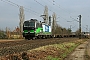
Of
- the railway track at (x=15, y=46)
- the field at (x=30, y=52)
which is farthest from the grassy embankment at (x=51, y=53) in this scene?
the railway track at (x=15, y=46)

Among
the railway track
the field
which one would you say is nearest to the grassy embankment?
the field

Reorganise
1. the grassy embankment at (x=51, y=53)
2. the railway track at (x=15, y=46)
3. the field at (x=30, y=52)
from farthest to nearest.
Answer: the grassy embankment at (x=51, y=53) < the railway track at (x=15, y=46) < the field at (x=30, y=52)

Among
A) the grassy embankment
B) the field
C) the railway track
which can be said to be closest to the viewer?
the field

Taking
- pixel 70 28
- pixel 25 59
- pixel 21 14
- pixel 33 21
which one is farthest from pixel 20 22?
pixel 25 59

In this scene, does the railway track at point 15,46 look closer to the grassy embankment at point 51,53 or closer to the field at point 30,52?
the field at point 30,52

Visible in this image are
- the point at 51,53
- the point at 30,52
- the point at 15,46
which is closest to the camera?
the point at 30,52

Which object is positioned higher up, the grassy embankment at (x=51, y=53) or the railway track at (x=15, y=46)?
the railway track at (x=15, y=46)

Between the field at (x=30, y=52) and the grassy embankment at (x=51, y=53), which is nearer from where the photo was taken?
the field at (x=30, y=52)

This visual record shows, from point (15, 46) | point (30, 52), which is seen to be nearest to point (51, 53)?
point (30, 52)

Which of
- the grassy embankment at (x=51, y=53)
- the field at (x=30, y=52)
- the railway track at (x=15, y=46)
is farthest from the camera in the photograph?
the grassy embankment at (x=51, y=53)

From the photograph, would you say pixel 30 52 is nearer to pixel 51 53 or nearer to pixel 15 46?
pixel 51 53

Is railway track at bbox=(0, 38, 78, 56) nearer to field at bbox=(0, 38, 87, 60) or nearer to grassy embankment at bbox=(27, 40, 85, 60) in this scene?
field at bbox=(0, 38, 87, 60)

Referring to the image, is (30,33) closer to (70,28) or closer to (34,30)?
(34,30)

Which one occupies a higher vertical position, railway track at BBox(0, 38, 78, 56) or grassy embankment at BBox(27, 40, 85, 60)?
railway track at BBox(0, 38, 78, 56)
